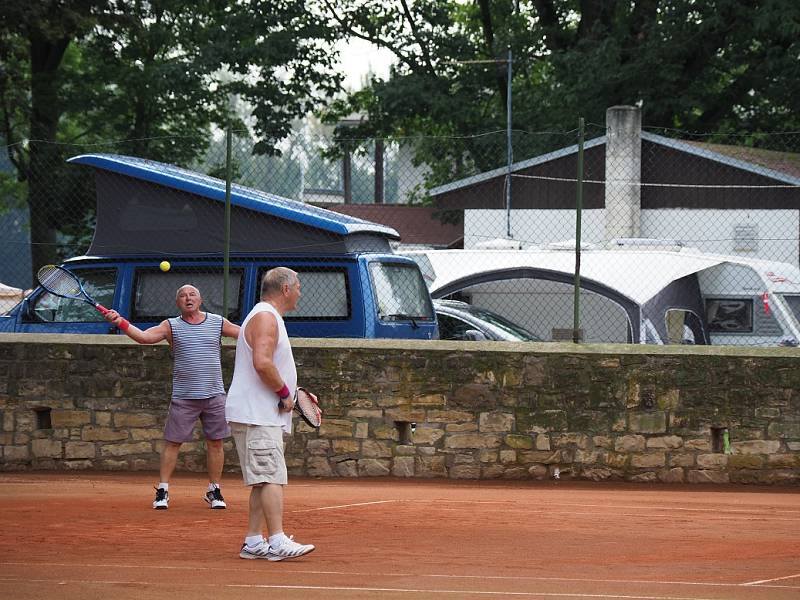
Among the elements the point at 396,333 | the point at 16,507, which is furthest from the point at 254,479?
the point at 396,333

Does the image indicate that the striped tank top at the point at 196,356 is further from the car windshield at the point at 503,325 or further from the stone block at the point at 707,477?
the car windshield at the point at 503,325

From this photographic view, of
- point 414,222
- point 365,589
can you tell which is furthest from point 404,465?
point 414,222

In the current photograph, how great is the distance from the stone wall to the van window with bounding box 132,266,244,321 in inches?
56.4

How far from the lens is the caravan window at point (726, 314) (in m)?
21.1

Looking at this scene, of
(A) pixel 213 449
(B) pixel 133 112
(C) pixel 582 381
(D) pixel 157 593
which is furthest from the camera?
(B) pixel 133 112

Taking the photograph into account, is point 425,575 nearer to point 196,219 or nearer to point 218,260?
point 218,260

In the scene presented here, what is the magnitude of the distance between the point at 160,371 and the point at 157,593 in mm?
7241

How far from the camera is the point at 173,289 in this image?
15.8 m

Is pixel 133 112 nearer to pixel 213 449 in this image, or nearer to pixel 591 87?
pixel 591 87

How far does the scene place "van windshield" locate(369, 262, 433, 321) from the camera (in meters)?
15.2

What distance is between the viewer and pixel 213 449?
1141 cm

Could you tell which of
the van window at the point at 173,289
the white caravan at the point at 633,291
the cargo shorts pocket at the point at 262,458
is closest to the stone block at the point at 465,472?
the van window at the point at 173,289

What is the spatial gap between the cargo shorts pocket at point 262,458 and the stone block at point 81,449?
6614mm

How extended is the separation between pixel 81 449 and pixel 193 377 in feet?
11.7
